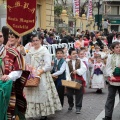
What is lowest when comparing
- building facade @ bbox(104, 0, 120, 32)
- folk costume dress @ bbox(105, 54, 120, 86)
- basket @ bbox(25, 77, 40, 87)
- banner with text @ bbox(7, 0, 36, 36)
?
basket @ bbox(25, 77, 40, 87)

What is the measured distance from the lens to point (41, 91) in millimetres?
7250

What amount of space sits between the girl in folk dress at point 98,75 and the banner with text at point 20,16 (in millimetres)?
5458

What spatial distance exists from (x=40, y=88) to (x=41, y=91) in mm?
61

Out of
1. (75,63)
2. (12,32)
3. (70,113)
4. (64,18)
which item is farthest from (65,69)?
(64,18)

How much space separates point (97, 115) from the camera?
806 centimetres

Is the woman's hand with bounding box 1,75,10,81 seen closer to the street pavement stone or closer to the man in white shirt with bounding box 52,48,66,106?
the street pavement stone

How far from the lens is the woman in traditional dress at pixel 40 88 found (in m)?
7.24

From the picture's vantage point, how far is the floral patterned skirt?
23.7 ft

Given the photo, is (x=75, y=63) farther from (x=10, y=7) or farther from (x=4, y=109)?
(x=4, y=109)

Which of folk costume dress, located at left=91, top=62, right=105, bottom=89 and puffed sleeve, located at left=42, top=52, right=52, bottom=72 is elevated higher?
puffed sleeve, located at left=42, top=52, right=52, bottom=72

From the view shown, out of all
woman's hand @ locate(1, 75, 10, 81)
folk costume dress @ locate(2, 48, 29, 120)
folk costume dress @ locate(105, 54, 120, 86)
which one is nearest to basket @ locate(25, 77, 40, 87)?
folk costume dress @ locate(105, 54, 120, 86)

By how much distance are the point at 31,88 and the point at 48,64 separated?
571mm

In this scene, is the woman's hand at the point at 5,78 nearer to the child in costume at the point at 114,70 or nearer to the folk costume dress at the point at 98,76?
the child in costume at the point at 114,70

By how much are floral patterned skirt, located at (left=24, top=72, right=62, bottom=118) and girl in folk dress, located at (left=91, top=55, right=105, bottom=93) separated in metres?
3.96
